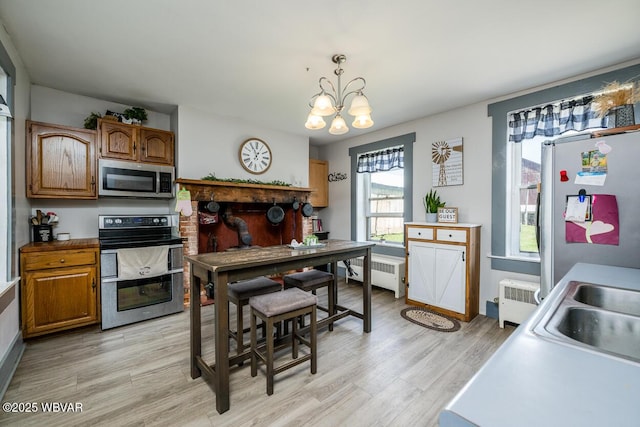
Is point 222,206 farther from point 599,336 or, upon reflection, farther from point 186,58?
point 599,336

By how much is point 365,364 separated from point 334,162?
3.71m

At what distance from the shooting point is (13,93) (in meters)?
2.18

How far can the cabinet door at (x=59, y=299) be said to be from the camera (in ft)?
8.15

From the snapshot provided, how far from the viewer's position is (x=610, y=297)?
1.25 metres

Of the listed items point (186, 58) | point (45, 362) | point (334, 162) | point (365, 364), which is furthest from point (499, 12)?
point (45, 362)

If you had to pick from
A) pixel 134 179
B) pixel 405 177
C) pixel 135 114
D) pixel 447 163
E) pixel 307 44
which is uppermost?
pixel 307 44

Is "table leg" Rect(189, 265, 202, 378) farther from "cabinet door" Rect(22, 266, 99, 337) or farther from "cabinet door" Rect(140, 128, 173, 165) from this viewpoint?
"cabinet door" Rect(140, 128, 173, 165)

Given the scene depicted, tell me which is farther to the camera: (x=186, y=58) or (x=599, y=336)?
(x=186, y=58)

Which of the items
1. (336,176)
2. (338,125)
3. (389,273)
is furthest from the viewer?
(336,176)

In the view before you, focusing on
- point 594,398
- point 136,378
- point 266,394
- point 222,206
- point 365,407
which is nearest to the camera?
point 594,398

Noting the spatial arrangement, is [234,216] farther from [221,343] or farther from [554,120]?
[554,120]

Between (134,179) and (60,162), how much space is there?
65cm

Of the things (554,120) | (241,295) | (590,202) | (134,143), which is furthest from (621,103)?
(134,143)

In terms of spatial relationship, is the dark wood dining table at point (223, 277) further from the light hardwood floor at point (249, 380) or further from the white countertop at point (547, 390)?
the white countertop at point (547, 390)
